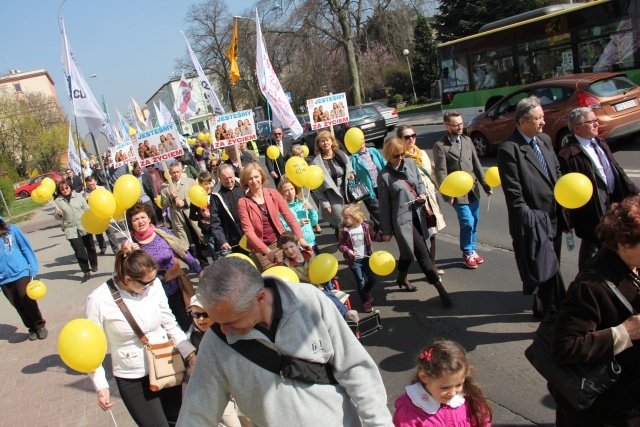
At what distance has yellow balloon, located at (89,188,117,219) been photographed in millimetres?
4297

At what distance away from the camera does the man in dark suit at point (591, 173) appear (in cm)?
372

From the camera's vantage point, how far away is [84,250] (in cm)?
934

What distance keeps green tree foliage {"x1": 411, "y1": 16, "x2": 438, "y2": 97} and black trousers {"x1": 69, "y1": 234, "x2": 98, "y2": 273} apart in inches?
1223

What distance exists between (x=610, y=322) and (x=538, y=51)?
44.8ft

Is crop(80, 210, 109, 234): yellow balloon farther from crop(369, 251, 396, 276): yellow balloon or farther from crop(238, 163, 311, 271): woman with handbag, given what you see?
crop(369, 251, 396, 276): yellow balloon

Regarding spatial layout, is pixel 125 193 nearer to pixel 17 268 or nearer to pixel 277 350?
pixel 17 268

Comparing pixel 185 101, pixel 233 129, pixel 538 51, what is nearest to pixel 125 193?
pixel 233 129

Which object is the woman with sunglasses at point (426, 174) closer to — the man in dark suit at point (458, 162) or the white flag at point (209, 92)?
the man in dark suit at point (458, 162)

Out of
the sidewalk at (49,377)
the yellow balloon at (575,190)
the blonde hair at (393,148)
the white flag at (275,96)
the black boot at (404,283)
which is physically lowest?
the sidewalk at (49,377)

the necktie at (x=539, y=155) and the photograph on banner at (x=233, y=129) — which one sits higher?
the photograph on banner at (x=233, y=129)

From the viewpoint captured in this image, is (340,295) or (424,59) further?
(424,59)

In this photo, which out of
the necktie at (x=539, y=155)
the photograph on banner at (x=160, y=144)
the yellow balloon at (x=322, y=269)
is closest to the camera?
the necktie at (x=539, y=155)

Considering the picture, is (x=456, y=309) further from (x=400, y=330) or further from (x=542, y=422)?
(x=542, y=422)

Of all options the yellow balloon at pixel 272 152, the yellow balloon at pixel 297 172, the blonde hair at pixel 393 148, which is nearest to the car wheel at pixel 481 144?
the yellow balloon at pixel 272 152
